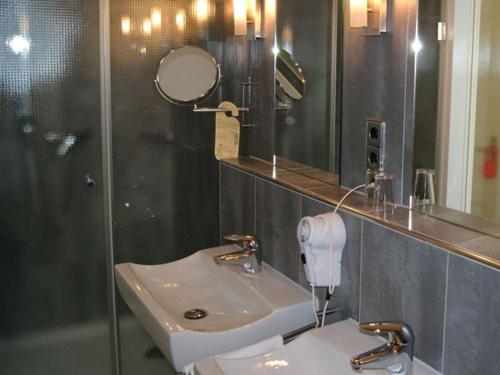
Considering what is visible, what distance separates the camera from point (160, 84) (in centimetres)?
267

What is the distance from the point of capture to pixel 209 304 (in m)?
2.20

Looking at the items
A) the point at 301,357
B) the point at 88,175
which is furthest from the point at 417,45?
the point at 88,175

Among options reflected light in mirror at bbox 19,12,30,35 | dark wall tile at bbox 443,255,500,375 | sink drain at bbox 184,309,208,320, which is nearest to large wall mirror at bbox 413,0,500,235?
dark wall tile at bbox 443,255,500,375

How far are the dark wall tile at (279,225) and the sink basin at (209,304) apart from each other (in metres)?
0.04

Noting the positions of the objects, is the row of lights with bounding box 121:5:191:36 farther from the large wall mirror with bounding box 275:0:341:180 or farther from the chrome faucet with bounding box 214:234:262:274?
the chrome faucet with bounding box 214:234:262:274

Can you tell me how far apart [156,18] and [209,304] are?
3.80 feet

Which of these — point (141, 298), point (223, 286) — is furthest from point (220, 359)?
point (223, 286)

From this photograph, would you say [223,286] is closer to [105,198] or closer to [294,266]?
[294,266]

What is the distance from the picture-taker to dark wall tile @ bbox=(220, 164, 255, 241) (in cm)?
242

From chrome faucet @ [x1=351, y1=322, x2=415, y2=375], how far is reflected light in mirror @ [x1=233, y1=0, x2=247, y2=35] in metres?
1.36

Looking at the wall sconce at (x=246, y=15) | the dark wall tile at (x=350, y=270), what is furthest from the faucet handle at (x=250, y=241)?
the wall sconce at (x=246, y=15)

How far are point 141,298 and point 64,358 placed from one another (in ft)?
3.07

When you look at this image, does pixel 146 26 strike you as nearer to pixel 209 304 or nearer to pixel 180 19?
pixel 180 19

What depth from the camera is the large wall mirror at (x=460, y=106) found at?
170cm
